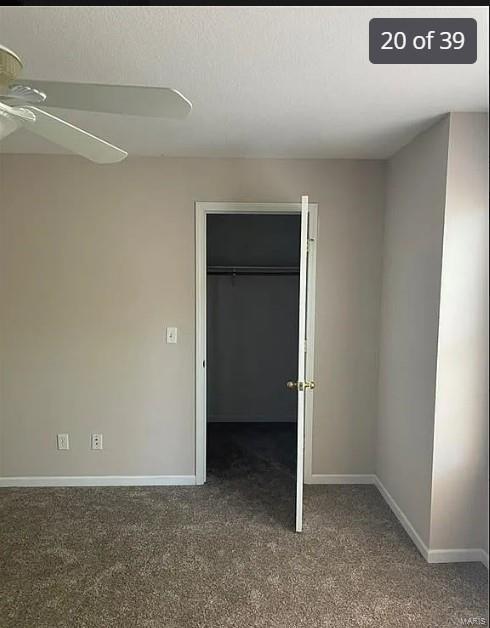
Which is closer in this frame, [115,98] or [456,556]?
[115,98]

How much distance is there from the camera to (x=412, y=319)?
2.54m

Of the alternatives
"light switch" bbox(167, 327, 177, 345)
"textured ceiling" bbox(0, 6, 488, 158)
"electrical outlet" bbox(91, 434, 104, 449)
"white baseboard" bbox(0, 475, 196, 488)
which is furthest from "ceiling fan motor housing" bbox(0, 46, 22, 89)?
"white baseboard" bbox(0, 475, 196, 488)

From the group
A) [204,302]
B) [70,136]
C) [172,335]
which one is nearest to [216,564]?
[172,335]

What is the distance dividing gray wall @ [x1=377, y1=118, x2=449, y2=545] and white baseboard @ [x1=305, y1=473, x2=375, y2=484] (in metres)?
0.19

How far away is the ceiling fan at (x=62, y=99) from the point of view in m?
1.13

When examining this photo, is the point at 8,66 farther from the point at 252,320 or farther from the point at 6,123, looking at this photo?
the point at 252,320

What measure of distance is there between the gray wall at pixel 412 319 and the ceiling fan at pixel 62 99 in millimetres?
1576

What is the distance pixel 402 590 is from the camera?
6.90 ft

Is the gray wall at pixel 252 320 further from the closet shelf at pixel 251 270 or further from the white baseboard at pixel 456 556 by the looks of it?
the white baseboard at pixel 456 556

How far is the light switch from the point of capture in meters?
3.09

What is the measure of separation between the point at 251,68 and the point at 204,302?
1.71m

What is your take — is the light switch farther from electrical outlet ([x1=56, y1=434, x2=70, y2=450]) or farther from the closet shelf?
the closet shelf

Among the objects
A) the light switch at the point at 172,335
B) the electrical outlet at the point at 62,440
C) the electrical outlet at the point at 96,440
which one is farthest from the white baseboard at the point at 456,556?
the electrical outlet at the point at 62,440

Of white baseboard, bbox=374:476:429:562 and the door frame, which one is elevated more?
the door frame
